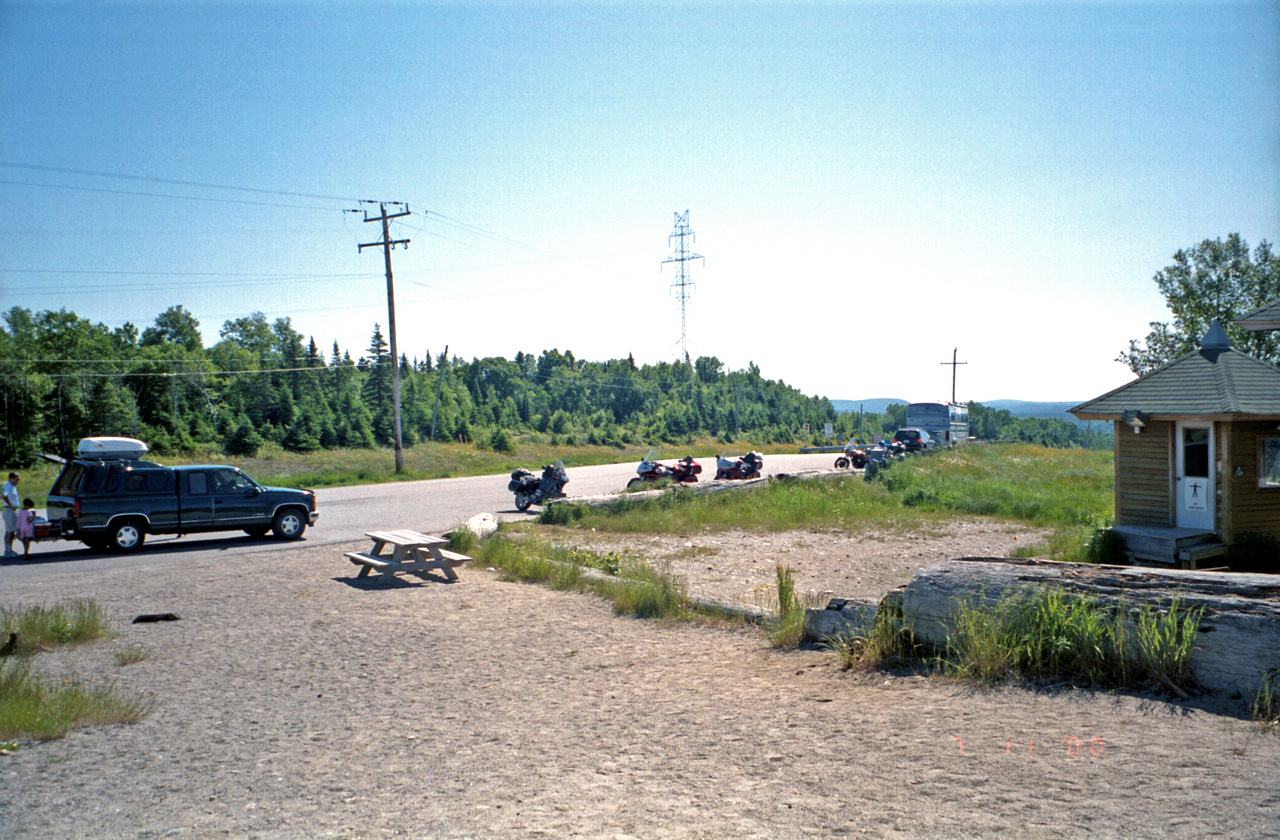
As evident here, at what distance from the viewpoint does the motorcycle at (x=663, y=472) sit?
26.5 m

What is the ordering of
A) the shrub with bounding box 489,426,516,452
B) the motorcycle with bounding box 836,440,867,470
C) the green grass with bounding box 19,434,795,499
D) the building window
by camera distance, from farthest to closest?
the shrub with bounding box 489,426,516,452 → the motorcycle with bounding box 836,440,867,470 → the green grass with bounding box 19,434,795,499 → the building window

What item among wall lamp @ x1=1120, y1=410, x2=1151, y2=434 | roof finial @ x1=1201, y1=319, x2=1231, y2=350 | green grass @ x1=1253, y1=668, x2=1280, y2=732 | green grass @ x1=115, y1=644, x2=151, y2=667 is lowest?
green grass @ x1=115, y1=644, x2=151, y2=667

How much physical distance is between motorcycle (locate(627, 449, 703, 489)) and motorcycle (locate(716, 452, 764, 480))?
1.98m

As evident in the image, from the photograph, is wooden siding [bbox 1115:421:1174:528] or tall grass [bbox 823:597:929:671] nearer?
tall grass [bbox 823:597:929:671]

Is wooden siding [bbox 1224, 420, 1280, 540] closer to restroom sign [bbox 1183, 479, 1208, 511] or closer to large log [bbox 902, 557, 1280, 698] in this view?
restroom sign [bbox 1183, 479, 1208, 511]

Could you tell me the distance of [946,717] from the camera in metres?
5.35

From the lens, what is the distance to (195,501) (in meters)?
16.0

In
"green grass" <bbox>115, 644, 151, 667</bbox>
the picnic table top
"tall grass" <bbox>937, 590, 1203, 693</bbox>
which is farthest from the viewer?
the picnic table top

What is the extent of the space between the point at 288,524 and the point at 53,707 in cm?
1162

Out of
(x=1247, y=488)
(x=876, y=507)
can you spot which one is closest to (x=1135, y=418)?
(x=1247, y=488)

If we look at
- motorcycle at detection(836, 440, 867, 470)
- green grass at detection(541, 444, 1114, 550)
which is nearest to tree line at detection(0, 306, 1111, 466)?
motorcycle at detection(836, 440, 867, 470)

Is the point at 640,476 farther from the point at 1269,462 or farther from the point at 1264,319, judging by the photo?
the point at 1264,319

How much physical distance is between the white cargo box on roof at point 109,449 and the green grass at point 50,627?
7455mm

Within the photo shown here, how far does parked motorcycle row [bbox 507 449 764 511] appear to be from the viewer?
22922 mm
